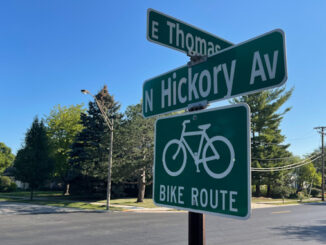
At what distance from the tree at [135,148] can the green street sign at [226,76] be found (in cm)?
2419

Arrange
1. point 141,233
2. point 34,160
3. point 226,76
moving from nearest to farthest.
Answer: point 226,76, point 141,233, point 34,160

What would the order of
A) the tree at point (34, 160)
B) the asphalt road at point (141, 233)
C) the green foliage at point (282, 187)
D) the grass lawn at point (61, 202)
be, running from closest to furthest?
the asphalt road at point (141, 233)
the grass lawn at point (61, 202)
the tree at point (34, 160)
the green foliage at point (282, 187)

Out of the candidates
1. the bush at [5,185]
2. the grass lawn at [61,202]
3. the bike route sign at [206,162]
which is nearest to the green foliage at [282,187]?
the grass lawn at [61,202]

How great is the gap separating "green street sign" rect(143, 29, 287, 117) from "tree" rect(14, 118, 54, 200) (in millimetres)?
31307

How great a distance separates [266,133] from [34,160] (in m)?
31.1

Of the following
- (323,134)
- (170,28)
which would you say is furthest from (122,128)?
(323,134)

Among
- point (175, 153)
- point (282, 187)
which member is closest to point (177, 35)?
point (175, 153)

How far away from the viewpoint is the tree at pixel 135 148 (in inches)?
1039

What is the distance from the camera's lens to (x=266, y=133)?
1608 inches

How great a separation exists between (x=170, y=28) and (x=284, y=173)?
4370cm

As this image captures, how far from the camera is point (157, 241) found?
1033cm

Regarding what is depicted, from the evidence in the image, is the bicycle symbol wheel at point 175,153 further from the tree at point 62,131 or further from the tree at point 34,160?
the tree at point 62,131

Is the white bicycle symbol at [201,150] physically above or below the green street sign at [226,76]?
below

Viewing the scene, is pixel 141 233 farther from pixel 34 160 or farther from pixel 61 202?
pixel 34 160
